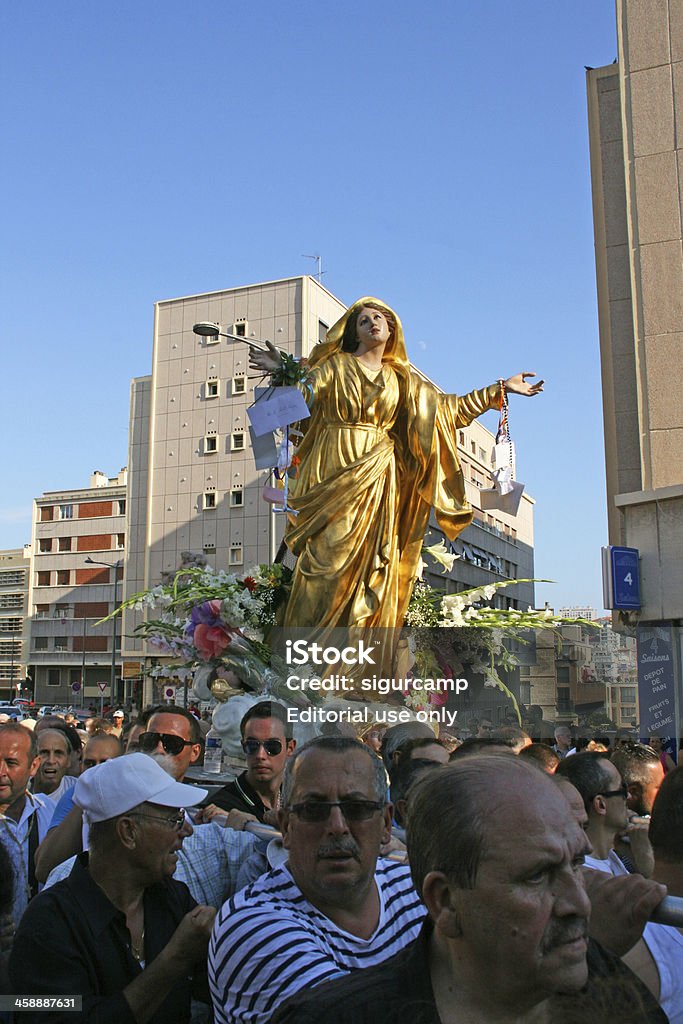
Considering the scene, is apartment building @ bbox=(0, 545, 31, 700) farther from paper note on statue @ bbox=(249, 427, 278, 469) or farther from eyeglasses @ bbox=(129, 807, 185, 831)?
eyeglasses @ bbox=(129, 807, 185, 831)

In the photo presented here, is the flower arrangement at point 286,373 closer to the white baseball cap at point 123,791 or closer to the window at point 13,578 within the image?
the white baseball cap at point 123,791

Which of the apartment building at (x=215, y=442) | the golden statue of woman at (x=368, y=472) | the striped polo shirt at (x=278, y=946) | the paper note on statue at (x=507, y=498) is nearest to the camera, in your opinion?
the striped polo shirt at (x=278, y=946)

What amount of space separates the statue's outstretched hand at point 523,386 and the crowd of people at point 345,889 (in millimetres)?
5648

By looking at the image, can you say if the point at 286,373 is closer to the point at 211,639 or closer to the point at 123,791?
the point at 211,639

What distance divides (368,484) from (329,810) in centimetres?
708

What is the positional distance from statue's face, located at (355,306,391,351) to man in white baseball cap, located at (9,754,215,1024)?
7387 millimetres

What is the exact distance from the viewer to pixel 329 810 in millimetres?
2633

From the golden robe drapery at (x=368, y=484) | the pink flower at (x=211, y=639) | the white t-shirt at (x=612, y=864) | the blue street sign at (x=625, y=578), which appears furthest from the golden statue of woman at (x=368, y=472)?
the white t-shirt at (x=612, y=864)

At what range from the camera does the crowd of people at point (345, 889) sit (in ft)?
5.26

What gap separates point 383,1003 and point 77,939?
1424 millimetres

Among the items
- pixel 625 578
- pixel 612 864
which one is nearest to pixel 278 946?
pixel 612 864

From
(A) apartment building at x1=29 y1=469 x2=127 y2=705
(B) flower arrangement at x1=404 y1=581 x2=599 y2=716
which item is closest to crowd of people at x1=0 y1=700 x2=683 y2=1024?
(B) flower arrangement at x1=404 y1=581 x2=599 y2=716

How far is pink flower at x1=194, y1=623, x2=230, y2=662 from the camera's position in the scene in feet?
29.5

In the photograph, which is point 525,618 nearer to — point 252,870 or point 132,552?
point 252,870
